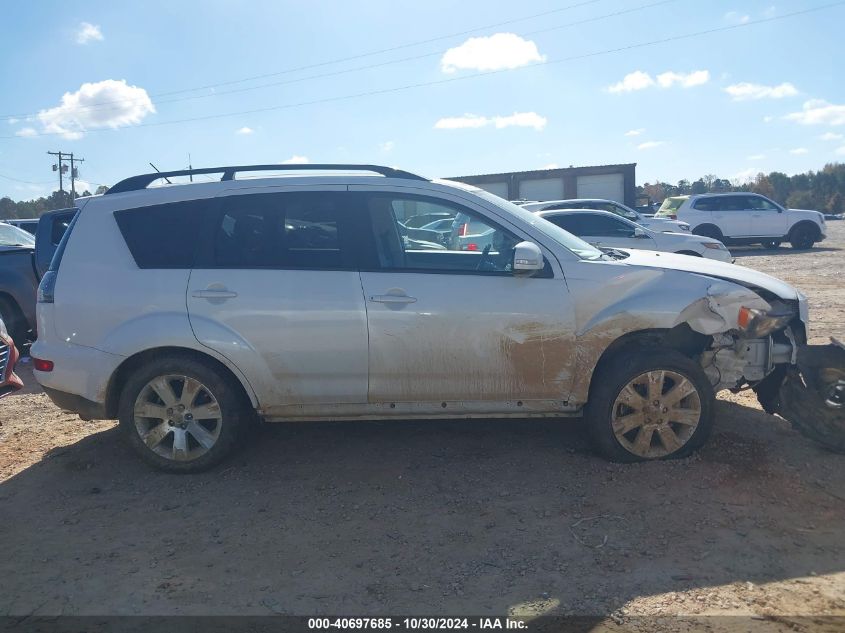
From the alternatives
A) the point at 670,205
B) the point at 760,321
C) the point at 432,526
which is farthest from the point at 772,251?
the point at 432,526

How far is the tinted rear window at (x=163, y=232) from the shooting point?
4.67 meters

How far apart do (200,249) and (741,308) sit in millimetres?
3626

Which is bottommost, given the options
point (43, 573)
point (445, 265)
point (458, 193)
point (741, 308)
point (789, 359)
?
point (43, 573)

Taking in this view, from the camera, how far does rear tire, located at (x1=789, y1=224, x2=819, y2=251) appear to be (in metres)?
21.4

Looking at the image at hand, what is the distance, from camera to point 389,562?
11.6ft

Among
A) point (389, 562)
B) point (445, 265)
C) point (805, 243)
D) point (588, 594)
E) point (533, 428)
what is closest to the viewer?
point (588, 594)

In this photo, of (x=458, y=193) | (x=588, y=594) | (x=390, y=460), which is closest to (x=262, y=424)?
(x=390, y=460)

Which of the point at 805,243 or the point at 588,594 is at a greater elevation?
the point at 805,243

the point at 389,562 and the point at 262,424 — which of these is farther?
the point at 262,424

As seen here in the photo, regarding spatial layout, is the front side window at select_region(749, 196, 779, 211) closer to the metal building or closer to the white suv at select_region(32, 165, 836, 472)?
the metal building

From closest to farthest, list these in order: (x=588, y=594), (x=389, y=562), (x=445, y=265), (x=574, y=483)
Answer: (x=588, y=594), (x=389, y=562), (x=574, y=483), (x=445, y=265)

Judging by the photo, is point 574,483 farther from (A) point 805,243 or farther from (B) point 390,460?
(A) point 805,243

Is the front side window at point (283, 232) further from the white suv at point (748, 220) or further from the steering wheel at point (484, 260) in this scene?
the white suv at point (748, 220)

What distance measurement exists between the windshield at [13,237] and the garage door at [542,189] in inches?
1182
